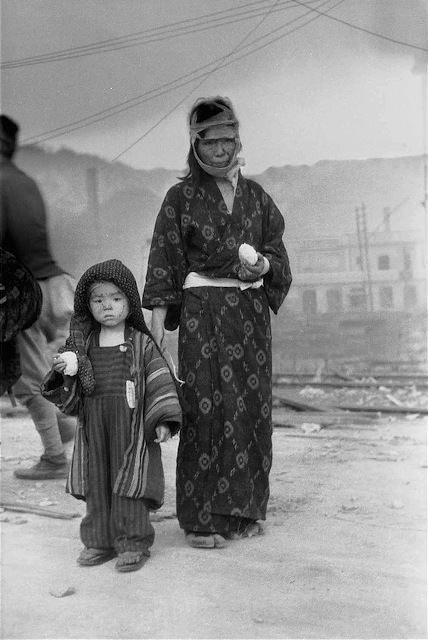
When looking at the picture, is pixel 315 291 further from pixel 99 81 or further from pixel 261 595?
pixel 261 595

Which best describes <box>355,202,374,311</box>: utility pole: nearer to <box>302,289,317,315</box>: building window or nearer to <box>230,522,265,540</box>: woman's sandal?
<box>302,289,317,315</box>: building window

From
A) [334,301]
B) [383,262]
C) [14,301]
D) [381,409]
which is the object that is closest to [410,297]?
[334,301]

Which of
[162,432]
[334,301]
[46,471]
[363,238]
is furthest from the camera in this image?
[334,301]

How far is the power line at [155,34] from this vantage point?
3254 millimetres

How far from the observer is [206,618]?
2.38 m

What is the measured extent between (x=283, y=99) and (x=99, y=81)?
0.84 m

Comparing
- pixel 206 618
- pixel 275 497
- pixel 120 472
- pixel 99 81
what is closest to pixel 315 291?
pixel 275 497

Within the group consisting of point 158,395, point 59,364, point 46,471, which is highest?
point 59,364

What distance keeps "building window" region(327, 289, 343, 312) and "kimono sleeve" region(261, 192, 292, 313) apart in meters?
2.90

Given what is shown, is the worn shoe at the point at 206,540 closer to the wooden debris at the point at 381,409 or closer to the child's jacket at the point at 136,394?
the child's jacket at the point at 136,394

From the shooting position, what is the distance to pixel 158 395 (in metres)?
2.83

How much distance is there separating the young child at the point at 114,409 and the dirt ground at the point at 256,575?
14 cm

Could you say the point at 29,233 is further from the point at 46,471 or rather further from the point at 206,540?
the point at 206,540

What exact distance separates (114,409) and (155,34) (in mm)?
1646
